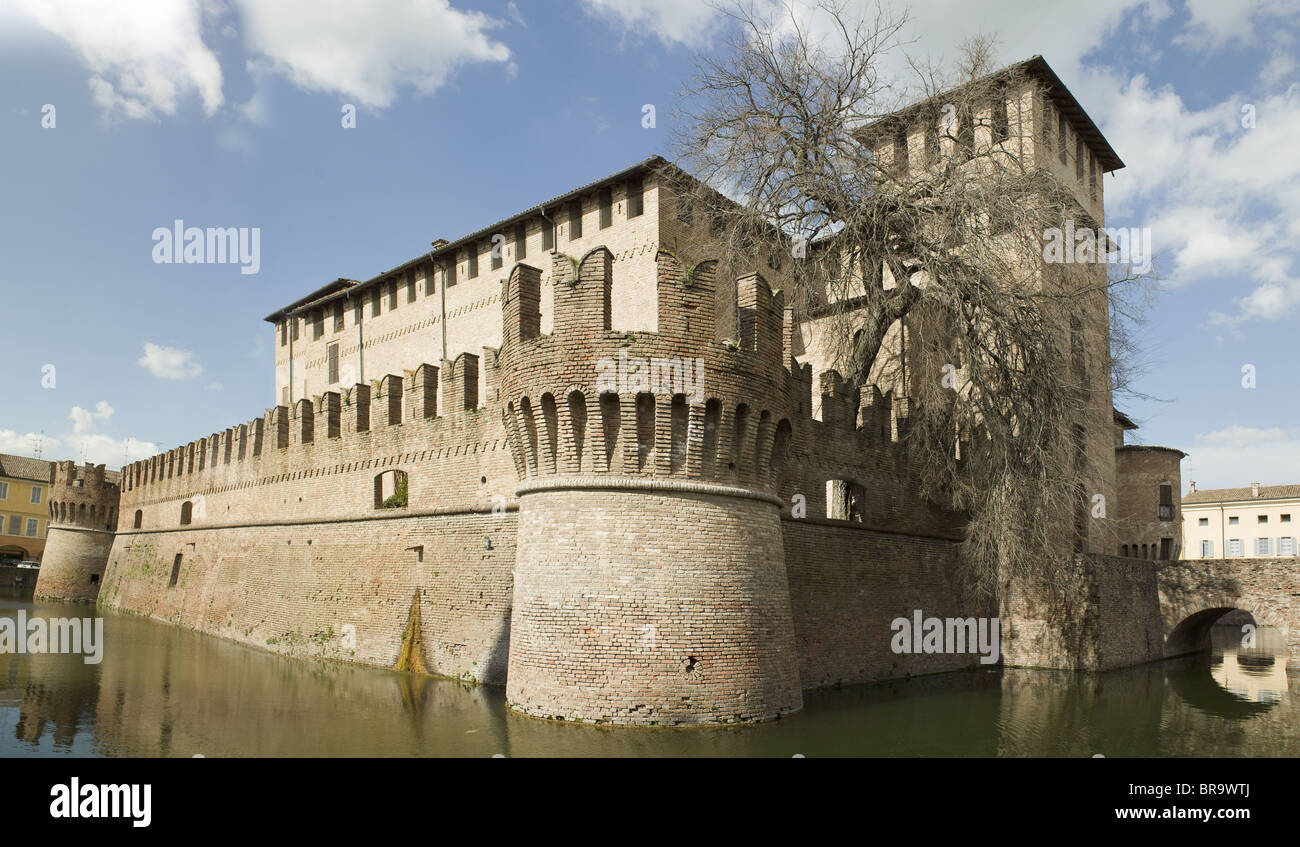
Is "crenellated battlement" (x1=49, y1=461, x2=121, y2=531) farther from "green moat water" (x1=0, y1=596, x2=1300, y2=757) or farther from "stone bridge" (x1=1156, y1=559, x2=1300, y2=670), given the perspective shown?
"stone bridge" (x1=1156, y1=559, x2=1300, y2=670)

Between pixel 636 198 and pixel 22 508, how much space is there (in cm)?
5241

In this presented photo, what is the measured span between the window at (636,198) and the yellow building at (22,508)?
49.8 metres

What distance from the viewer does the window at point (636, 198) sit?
25.5 m

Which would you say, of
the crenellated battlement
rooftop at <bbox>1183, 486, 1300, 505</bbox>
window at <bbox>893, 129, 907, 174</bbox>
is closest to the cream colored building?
rooftop at <bbox>1183, 486, 1300, 505</bbox>

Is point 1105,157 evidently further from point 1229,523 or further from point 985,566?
point 1229,523

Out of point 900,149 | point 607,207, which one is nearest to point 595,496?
point 607,207

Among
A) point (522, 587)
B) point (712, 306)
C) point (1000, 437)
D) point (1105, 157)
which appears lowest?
point (522, 587)

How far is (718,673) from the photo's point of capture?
12.3 m

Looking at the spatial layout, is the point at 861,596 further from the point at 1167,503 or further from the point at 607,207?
the point at 1167,503

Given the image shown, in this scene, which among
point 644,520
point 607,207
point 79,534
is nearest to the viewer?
point 644,520

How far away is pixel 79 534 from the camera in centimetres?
3825
